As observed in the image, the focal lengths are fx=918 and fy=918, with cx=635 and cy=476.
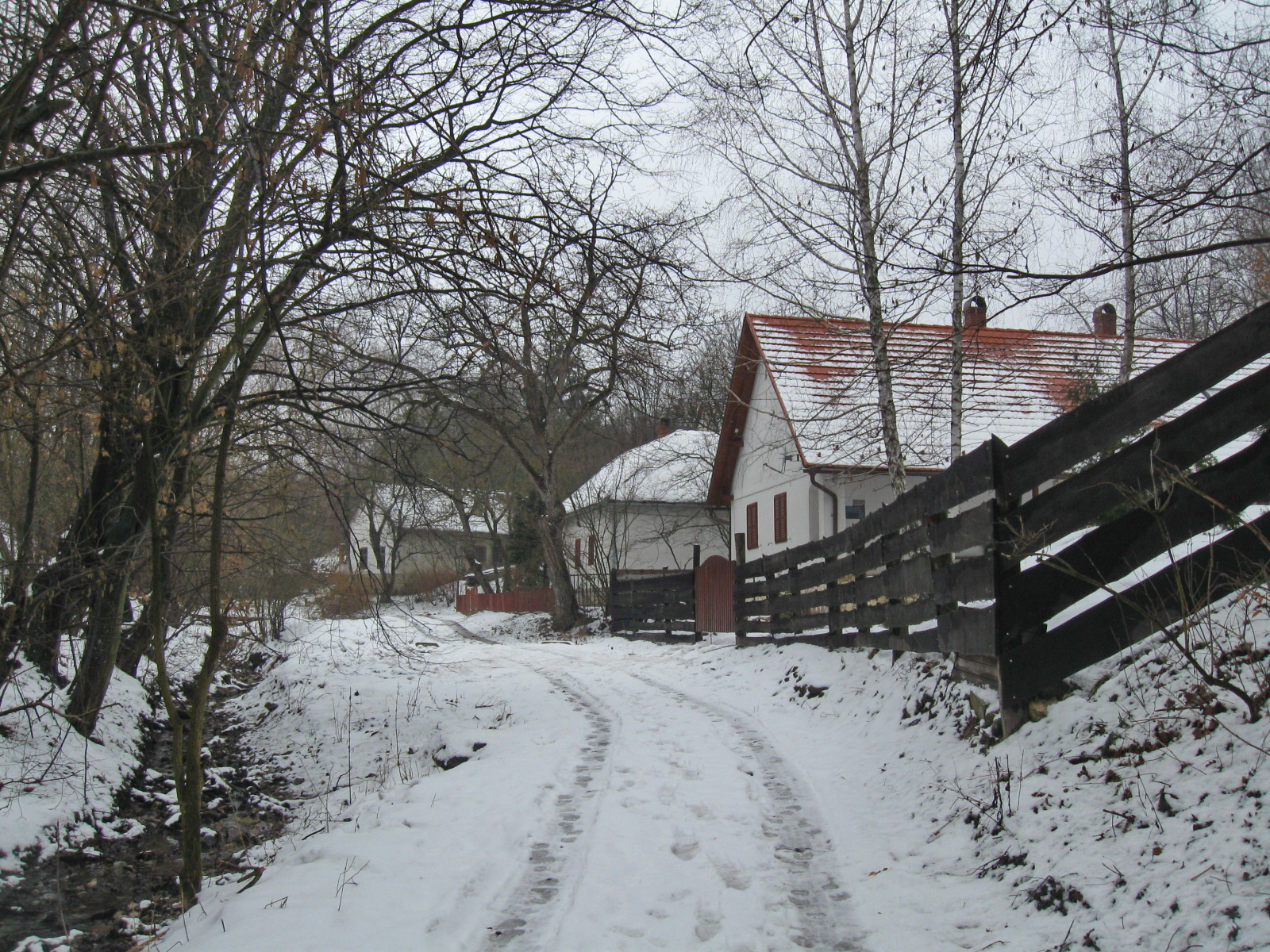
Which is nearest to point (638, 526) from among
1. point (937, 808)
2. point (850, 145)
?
point (850, 145)

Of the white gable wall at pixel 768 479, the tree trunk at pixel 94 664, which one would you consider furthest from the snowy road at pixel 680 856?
the white gable wall at pixel 768 479

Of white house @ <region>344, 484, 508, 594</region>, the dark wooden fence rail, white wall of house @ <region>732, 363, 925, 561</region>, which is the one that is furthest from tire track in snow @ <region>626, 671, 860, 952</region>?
the dark wooden fence rail

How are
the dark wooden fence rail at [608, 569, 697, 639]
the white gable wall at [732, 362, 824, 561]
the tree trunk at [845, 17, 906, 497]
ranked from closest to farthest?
the tree trunk at [845, 17, 906, 497]
the dark wooden fence rail at [608, 569, 697, 639]
the white gable wall at [732, 362, 824, 561]

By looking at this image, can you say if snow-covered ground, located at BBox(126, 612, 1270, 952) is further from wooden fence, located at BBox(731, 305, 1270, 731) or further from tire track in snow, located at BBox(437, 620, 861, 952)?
wooden fence, located at BBox(731, 305, 1270, 731)

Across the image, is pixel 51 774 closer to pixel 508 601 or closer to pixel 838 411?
pixel 838 411

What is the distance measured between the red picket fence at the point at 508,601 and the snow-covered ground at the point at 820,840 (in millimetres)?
22754

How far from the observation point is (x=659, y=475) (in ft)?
127

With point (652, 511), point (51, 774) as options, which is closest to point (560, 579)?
point (652, 511)

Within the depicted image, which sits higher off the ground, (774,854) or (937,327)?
(937,327)

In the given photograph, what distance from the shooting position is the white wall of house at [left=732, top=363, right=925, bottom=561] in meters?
20.5

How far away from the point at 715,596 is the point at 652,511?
2041 centimetres

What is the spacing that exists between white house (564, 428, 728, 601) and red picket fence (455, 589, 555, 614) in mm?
1491

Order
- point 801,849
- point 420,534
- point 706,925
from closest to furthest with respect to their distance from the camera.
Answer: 1. point 706,925
2. point 801,849
3. point 420,534

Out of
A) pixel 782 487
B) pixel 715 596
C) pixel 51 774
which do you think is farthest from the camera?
pixel 782 487
